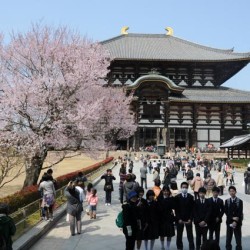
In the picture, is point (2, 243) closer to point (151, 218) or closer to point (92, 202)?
point (151, 218)

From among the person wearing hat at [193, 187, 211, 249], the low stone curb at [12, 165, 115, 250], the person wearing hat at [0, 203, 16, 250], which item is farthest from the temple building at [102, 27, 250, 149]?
the person wearing hat at [0, 203, 16, 250]

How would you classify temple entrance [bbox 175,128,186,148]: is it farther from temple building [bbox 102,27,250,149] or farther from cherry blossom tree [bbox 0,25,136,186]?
cherry blossom tree [bbox 0,25,136,186]

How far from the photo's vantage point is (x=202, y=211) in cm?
875

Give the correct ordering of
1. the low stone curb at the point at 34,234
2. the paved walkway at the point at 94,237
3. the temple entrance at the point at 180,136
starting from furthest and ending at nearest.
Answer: the temple entrance at the point at 180,136, the paved walkway at the point at 94,237, the low stone curb at the point at 34,234

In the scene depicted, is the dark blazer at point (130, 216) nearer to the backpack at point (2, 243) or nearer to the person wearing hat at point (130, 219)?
the person wearing hat at point (130, 219)

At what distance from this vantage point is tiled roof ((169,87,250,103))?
57.1 meters

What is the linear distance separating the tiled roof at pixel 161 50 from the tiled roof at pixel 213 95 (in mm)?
4737

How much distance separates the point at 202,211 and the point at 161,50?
189 ft

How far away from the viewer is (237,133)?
2338 inches

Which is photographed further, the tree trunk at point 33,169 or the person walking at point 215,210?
the tree trunk at point 33,169

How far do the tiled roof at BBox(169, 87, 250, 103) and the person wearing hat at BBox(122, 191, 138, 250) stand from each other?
49.6 meters

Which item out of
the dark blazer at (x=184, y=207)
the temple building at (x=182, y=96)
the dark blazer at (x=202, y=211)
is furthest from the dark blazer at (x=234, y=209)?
the temple building at (x=182, y=96)

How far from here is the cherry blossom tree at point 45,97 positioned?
16.6 meters

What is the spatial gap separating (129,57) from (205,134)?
52.6 feet
